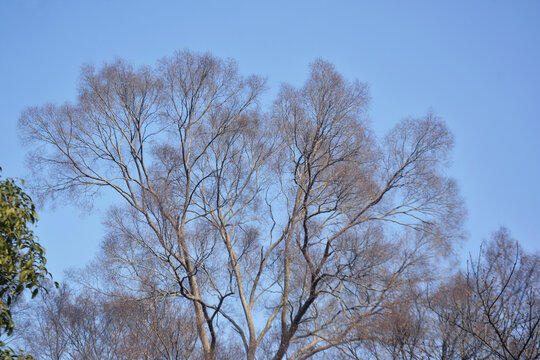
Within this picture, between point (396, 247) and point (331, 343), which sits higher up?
point (396, 247)

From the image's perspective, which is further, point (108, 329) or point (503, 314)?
point (108, 329)

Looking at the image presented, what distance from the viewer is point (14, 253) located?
665cm

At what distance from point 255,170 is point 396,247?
5.02 meters

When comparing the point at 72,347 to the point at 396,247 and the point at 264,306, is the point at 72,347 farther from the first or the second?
the point at 396,247

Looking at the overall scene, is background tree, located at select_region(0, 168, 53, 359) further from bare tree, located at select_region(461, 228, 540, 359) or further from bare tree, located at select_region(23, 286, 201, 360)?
bare tree, located at select_region(23, 286, 201, 360)

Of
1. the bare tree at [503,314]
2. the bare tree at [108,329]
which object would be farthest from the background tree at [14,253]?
the bare tree at [108,329]

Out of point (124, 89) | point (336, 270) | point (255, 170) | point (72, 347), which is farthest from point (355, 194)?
point (72, 347)

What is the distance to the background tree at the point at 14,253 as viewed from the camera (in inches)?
255

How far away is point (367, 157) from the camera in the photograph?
17531 millimetres

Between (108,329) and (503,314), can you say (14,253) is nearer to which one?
(503,314)

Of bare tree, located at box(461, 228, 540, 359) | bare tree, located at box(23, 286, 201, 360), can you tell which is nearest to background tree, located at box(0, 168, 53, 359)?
bare tree, located at box(461, 228, 540, 359)

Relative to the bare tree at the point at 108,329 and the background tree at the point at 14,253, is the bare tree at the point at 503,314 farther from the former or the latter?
the bare tree at the point at 108,329

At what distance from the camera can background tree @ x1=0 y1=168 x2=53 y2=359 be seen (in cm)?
647

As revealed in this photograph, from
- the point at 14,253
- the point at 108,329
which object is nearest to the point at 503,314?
the point at 14,253
